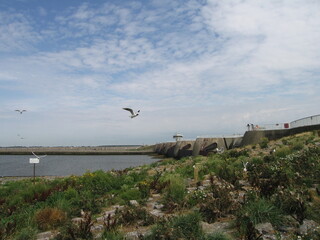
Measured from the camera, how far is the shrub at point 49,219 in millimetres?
6777

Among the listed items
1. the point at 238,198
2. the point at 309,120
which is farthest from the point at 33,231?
the point at 309,120

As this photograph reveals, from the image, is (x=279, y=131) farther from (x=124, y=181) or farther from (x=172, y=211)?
(x=172, y=211)

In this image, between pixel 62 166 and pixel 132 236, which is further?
pixel 62 166

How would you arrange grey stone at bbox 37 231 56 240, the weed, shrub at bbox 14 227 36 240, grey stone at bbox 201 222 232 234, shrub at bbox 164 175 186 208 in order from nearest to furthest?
1. grey stone at bbox 201 222 232 234
2. shrub at bbox 14 227 36 240
3. grey stone at bbox 37 231 56 240
4. the weed
5. shrub at bbox 164 175 186 208

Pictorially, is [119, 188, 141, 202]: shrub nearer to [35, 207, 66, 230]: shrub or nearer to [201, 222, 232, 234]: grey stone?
[35, 207, 66, 230]: shrub

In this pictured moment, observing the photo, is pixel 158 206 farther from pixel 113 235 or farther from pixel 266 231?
pixel 266 231

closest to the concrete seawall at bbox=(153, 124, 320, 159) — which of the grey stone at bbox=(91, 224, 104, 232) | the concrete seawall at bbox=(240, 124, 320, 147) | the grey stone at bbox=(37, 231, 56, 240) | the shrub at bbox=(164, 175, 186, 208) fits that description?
the concrete seawall at bbox=(240, 124, 320, 147)

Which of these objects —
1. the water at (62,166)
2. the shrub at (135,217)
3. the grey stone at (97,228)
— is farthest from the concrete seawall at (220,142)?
the grey stone at (97,228)

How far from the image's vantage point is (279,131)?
31750mm

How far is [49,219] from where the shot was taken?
692 cm

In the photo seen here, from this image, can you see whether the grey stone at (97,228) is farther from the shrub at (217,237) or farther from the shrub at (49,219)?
the shrub at (217,237)

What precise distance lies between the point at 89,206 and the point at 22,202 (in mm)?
3143

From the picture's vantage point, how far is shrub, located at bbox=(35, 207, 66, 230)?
678cm

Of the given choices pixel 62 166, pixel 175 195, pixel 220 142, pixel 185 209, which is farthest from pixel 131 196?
pixel 220 142
